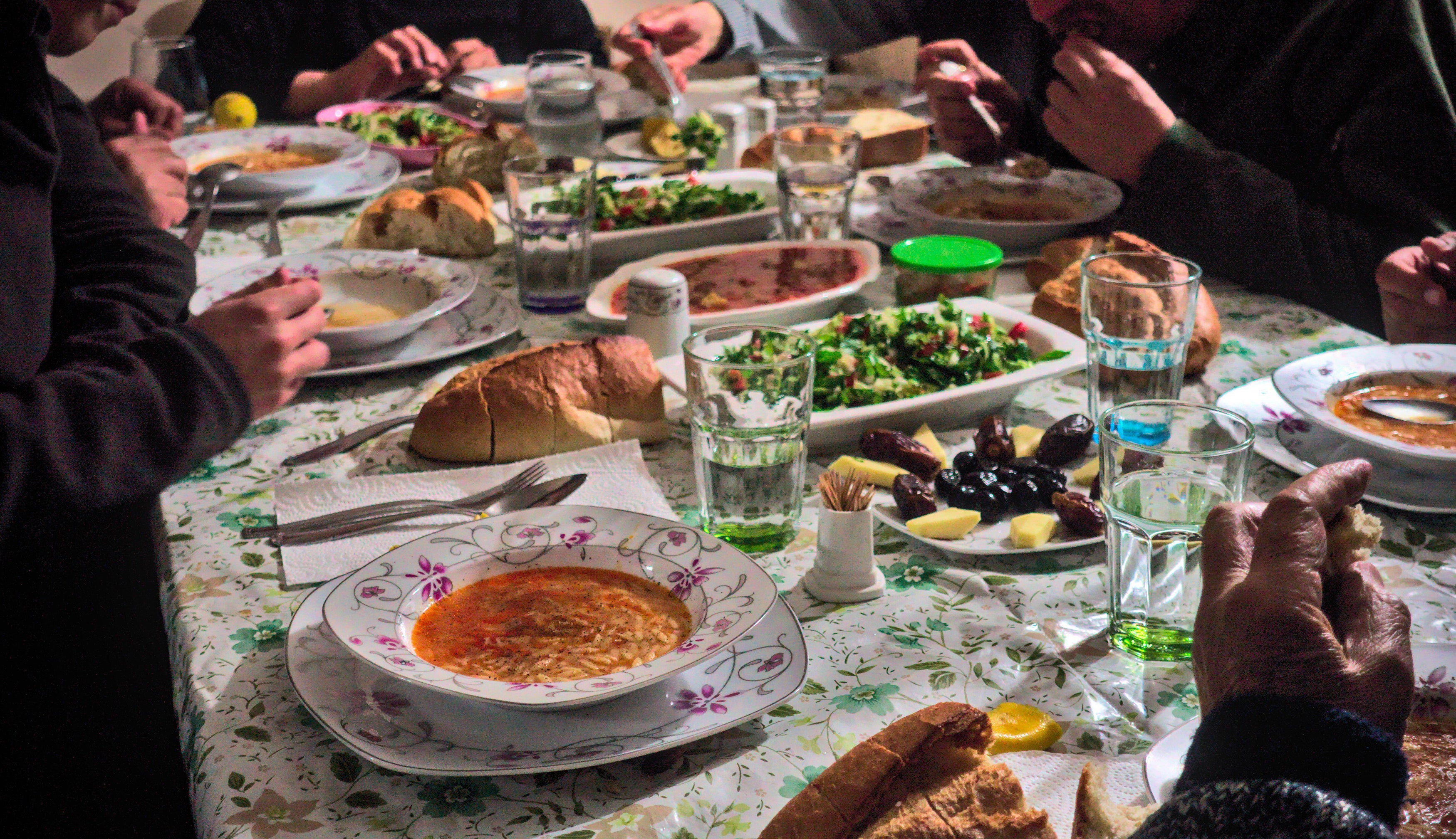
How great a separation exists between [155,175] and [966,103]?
1716mm

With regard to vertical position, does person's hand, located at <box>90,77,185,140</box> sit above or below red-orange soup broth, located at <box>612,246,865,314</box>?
above

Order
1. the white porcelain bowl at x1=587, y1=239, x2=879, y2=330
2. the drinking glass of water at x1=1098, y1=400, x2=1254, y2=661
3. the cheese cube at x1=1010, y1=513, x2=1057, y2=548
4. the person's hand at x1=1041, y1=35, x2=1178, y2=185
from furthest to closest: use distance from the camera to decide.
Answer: the person's hand at x1=1041, y1=35, x2=1178, y2=185
the white porcelain bowl at x1=587, y1=239, x2=879, y2=330
the cheese cube at x1=1010, y1=513, x2=1057, y2=548
the drinking glass of water at x1=1098, y1=400, x2=1254, y2=661

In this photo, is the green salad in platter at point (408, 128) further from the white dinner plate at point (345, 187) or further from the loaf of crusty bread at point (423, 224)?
the loaf of crusty bread at point (423, 224)

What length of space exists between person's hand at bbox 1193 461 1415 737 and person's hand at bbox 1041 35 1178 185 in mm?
1489

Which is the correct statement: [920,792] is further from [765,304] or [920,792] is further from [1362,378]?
[765,304]

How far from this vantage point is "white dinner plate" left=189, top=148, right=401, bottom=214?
2371 mm

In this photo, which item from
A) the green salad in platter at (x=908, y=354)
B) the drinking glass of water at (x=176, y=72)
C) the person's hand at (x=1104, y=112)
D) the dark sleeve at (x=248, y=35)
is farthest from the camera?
the dark sleeve at (x=248, y=35)

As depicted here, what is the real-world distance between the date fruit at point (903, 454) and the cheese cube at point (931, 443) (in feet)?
0.04

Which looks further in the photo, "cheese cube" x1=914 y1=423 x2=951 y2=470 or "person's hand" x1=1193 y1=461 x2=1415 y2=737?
"cheese cube" x1=914 y1=423 x2=951 y2=470

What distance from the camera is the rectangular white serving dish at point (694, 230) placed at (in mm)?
2098

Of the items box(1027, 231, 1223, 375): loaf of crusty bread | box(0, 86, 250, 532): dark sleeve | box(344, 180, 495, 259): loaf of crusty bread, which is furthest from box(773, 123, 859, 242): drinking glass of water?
box(0, 86, 250, 532): dark sleeve

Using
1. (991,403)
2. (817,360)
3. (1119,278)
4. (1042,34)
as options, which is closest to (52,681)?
(817,360)

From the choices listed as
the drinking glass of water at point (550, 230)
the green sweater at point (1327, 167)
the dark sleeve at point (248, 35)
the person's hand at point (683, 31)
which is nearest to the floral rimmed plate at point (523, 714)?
the drinking glass of water at point (550, 230)

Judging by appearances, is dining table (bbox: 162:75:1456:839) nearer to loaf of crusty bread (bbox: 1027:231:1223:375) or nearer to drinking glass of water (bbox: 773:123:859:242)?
loaf of crusty bread (bbox: 1027:231:1223:375)
